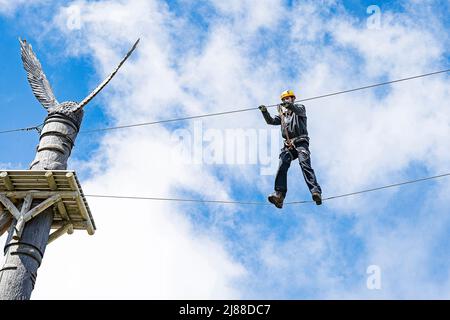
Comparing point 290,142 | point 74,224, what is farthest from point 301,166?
point 74,224

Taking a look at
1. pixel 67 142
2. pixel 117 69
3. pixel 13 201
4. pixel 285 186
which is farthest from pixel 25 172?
pixel 285 186

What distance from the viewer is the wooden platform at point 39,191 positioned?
Answer: 11562 mm

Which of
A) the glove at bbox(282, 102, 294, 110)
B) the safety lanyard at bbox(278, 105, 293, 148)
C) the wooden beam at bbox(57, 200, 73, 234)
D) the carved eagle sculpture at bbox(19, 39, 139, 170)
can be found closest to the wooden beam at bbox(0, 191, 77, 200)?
the wooden beam at bbox(57, 200, 73, 234)

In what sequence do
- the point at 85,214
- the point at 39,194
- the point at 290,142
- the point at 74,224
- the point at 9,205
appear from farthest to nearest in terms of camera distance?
1. the point at 74,224
2. the point at 85,214
3. the point at 290,142
4. the point at 39,194
5. the point at 9,205

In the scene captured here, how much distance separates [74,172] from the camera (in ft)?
38.3

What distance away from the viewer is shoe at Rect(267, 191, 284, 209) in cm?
1123

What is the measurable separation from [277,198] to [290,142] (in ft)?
3.85

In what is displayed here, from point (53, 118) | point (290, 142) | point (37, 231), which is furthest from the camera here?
point (53, 118)

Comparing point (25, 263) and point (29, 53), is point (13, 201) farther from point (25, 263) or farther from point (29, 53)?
point (29, 53)

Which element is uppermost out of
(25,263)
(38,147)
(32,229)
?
(38,147)

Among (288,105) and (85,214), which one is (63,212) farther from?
(288,105)

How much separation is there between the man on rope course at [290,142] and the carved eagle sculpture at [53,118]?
3.95 metres

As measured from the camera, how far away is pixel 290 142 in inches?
465

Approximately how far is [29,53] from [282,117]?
623cm
